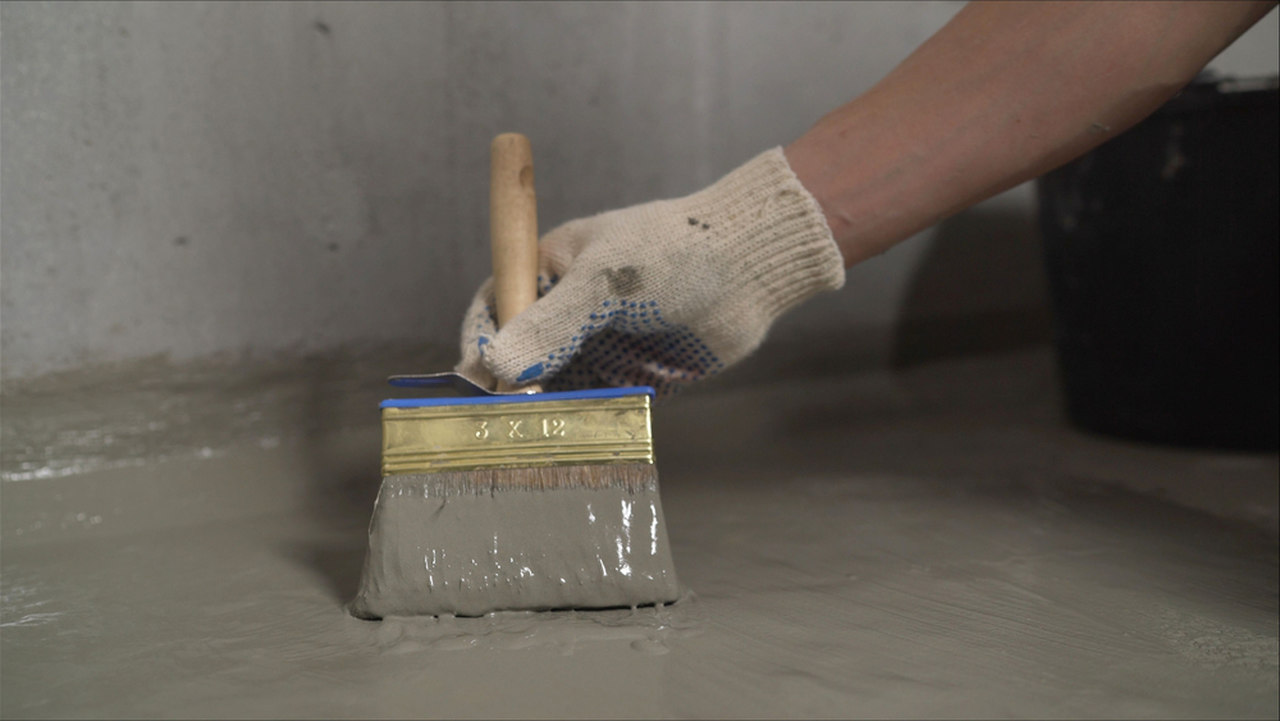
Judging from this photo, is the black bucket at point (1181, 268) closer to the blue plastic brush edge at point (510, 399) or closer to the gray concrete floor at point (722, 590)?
the gray concrete floor at point (722, 590)

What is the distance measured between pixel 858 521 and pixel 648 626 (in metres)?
0.41

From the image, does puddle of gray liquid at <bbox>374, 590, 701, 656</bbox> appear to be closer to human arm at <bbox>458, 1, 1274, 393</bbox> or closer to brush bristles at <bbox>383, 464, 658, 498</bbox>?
brush bristles at <bbox>383, 464, 658, 498</bbox>

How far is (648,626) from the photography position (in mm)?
776

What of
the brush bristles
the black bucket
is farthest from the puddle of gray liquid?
the black bucket

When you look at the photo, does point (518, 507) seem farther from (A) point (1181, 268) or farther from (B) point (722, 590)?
(A) point (1181, 268)

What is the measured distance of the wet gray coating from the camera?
80cm

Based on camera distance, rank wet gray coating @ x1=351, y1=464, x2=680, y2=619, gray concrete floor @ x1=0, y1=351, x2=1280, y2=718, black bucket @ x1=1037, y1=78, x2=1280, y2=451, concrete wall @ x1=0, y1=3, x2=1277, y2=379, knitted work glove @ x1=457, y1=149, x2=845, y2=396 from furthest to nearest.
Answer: black bucket @ x1=1037, y1=78, x2=1280, y2=451 → concrete wall @ x1=0, y1=3, x2=1277, y2=379 → knitted work glove @ x1=457, y1=149, x2=845, y2=396 → wet gray coating @ x1=351, y1=464, x2=680, y2=619 → gray concrete floor @ x1=0, y1=351, x2=1280, y2=718

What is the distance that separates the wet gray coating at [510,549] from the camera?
80 centimetres

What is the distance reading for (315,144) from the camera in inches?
49.9

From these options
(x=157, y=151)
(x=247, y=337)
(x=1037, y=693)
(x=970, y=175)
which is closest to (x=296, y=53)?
(x=157, y=151)

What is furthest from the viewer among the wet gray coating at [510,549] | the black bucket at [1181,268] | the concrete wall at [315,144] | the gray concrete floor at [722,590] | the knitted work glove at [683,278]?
the black bucket at [1181,268]

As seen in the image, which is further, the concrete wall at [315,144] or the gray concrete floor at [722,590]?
the concrete wall at [315,144]

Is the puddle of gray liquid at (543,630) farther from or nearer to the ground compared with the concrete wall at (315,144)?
nearer to the ground

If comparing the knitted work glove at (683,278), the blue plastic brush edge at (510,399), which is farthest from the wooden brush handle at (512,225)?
the blue plastic brush edge at (510,399)
